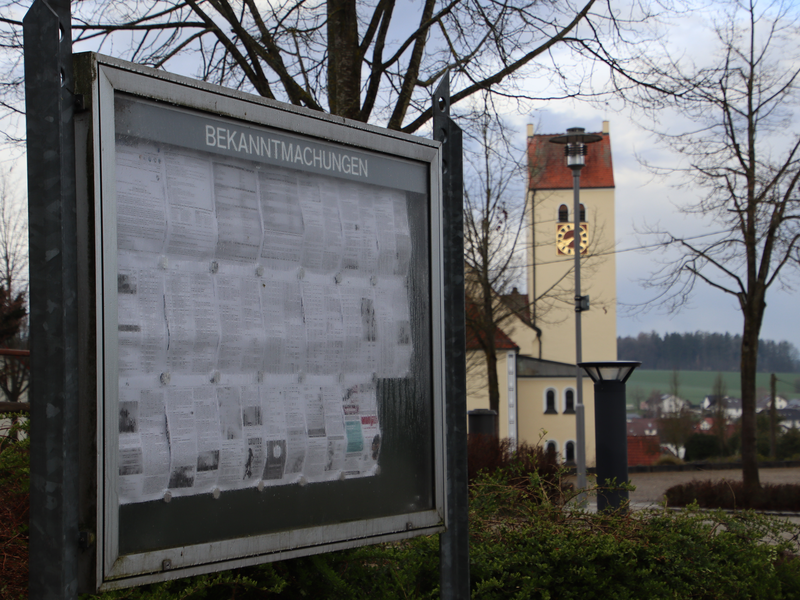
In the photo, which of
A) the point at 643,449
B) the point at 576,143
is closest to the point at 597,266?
the point at 643,449

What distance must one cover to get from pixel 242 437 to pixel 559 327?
1971 inches

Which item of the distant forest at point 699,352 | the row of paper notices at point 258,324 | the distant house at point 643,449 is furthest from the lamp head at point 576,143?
the distant forest at point 699,352

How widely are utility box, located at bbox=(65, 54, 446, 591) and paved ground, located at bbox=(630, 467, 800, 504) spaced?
19.3 m

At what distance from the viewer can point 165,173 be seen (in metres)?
2.29

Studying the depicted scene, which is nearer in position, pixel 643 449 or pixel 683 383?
pixel 643 449

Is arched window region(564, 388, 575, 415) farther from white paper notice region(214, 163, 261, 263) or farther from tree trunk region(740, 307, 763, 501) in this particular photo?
white paper notice region(214, 163, 261, 263)

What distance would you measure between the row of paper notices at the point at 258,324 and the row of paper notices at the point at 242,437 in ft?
0.23

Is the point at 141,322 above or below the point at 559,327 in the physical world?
below

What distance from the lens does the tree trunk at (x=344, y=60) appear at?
7.63m

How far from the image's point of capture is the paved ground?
23.0 m

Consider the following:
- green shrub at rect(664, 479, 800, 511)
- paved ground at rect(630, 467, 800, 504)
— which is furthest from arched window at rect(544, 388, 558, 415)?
green shrub at rect(664, 479, 800, 511)

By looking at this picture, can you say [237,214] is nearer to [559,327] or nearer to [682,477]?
[682,477]

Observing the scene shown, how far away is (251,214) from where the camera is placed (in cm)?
247

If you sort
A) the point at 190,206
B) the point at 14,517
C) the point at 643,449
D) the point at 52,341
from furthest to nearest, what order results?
the point at 643,449 → the point at 14,517 → the point at 190,206 → the point at 52,341
